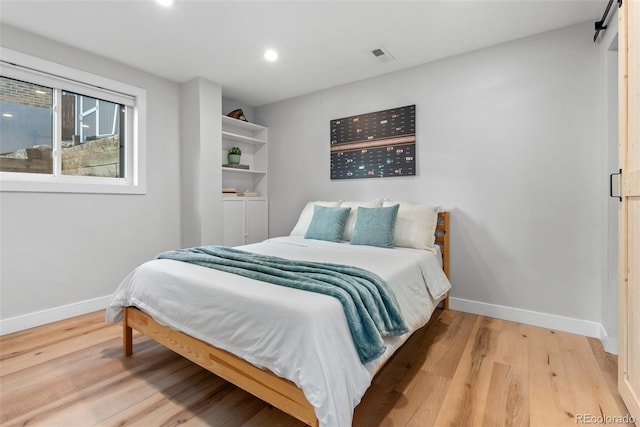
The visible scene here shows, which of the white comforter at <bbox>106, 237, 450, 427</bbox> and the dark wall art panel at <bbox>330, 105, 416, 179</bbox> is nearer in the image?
the white comforter at <bbox>106, 237, 450, 427</bbox>

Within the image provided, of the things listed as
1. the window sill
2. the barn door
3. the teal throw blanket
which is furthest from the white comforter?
the window sill

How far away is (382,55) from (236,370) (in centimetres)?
280

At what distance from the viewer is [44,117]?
263 cm

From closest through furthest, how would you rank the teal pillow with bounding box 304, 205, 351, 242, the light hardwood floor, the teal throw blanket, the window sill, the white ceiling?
1. the teal throw blanket
2. the light hardwood floor
3. the white ceiling
4. the window sill
5. the teal pillow with bounding box 304, 205, 351, 242

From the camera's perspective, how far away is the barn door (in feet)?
4.46

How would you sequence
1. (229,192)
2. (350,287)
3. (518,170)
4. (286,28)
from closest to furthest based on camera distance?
1. (350,287)
2. (286,28)
3. (518,170)
4. (229,192)

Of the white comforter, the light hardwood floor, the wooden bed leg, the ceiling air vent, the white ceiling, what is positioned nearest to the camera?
the white comforter

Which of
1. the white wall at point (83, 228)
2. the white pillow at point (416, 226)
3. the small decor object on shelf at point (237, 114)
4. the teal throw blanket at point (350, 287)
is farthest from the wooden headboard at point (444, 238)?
the white wall at point (83, 228)

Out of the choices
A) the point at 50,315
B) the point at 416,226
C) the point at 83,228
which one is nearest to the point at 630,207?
the point at 416,226

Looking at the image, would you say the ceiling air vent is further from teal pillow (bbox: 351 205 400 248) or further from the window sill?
the window sill

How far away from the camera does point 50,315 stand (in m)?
2.58

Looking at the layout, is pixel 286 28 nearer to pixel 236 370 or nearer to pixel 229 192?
pixel 229 192

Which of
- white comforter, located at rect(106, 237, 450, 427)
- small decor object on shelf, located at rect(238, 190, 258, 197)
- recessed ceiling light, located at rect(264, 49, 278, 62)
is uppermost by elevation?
recessed ceiling light, located at rect(264, 49, 278, 62)

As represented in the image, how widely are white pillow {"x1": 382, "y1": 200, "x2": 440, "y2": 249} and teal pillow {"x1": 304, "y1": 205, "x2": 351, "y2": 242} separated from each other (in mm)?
524
